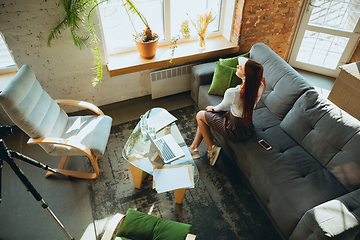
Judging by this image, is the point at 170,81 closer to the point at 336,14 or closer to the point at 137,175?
the point at 137,175

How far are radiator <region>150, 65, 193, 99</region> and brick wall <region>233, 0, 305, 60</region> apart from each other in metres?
0.92

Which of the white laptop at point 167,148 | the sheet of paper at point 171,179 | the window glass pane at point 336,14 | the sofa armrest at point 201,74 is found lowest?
the sheet of paper at point 171,179

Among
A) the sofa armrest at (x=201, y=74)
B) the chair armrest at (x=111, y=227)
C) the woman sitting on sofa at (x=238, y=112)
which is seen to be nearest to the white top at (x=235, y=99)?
the woman sitting on sofa at (x=238, y=112)

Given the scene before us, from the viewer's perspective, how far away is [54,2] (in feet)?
8.45

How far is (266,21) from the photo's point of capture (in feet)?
11.5

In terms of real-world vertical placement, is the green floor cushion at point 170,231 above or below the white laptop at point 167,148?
below

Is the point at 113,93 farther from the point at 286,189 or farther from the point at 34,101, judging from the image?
the point at 286,189

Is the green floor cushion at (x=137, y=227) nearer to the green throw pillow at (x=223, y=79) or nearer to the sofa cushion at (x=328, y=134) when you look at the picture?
the sofa cushion at (x=328, y=134)

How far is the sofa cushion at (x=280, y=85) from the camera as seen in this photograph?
2.61 m

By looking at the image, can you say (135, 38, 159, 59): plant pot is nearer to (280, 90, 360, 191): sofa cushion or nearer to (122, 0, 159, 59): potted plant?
(122, 0, 159, 59): potted plant

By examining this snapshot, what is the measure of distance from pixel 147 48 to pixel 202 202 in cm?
201

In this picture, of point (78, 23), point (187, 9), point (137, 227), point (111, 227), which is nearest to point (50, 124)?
point (78, 23)

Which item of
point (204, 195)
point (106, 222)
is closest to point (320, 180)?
point (204, 195)

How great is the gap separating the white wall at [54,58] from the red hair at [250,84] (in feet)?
5.69
